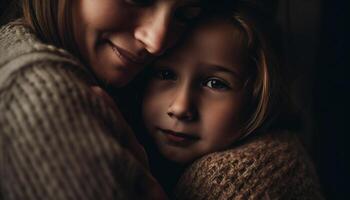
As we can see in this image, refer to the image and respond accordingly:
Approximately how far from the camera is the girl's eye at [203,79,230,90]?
3.08ft

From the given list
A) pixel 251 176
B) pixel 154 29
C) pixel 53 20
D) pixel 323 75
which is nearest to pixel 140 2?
pixel 154 29

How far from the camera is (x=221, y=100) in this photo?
928 mm

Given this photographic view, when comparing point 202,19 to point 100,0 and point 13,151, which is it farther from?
point 13,151

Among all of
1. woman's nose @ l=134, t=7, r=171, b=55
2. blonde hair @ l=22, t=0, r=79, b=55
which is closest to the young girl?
woman's nose @ l=134, t=7, r=171, b=55

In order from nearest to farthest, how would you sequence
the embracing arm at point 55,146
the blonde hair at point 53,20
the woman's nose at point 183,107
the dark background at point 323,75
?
the embracing arm at point 55,146 < the blonde hair at point 53,20 < the woman's nose at point 183,107 < the dark background at point 323,75

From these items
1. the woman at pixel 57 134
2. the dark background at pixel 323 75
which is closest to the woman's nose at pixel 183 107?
the woman at pixel 57 134

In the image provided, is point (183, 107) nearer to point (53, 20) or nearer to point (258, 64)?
point (258, 64)

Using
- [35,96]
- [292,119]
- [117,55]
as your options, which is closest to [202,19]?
[117,55]

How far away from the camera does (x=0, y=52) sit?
70cm

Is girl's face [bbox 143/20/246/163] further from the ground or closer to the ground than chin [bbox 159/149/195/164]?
further from the ground

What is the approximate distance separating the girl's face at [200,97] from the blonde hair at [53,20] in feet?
0.73

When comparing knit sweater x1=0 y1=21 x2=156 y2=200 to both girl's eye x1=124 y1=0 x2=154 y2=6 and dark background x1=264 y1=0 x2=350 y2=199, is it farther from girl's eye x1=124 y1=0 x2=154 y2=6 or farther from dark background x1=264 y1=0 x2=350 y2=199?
dark background x1=264 y1=0 x2=350 y2=199

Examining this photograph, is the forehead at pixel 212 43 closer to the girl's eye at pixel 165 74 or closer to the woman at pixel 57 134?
the girl's eye at pixel 165 74

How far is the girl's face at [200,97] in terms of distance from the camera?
905 millimetres
